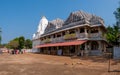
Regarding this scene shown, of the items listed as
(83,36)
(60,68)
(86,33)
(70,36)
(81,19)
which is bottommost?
(60,68)

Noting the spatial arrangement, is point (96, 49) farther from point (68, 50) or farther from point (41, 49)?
point (41, 49)

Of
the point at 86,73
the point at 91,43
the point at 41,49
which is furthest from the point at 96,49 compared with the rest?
the point at 41,49

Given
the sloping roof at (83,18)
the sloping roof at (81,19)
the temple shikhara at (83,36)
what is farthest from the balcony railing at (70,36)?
the sloping roof at (83,18)

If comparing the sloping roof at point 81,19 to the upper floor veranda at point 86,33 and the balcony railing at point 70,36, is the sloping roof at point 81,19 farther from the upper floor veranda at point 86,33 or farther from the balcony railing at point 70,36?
the balcony railing at point 70,36

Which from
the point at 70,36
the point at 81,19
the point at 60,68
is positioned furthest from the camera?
the point at 70,36

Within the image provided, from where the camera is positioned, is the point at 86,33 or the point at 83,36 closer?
the point at 86,33

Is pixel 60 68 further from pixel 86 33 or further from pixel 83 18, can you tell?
pixel 83 18

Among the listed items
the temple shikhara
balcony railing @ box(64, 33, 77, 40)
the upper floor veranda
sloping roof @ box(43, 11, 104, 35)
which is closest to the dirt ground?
the temple shikhara

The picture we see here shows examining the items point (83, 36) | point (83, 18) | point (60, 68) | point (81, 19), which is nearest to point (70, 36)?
point (83, 36)

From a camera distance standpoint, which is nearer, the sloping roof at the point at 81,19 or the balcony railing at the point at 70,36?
the sloping roof at the point at 81,19

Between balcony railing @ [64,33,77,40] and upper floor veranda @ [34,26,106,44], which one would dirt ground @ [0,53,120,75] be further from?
balcony railing @ [64,33,77,40]

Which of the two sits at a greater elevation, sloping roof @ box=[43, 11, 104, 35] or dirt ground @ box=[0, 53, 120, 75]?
sloping roof @ box=[43, 11, 104, 35]

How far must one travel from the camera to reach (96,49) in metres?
33.6

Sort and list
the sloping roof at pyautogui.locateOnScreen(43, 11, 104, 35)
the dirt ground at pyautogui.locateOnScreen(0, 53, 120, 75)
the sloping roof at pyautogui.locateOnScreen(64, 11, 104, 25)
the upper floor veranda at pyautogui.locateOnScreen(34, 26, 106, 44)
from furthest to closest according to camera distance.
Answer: the sloping roof at pyautogui.locateOnScreen(64, 11, 104, 25), the sloping roof at pyautogui.locateOnScreen(43, 11, 104, 35), the upper floor veranda at pyautogui.locateOnScreen(34, 26, 106, 44), the dirt ground at pyautogui.locateOnScreen(0, 53, 120, 75)
